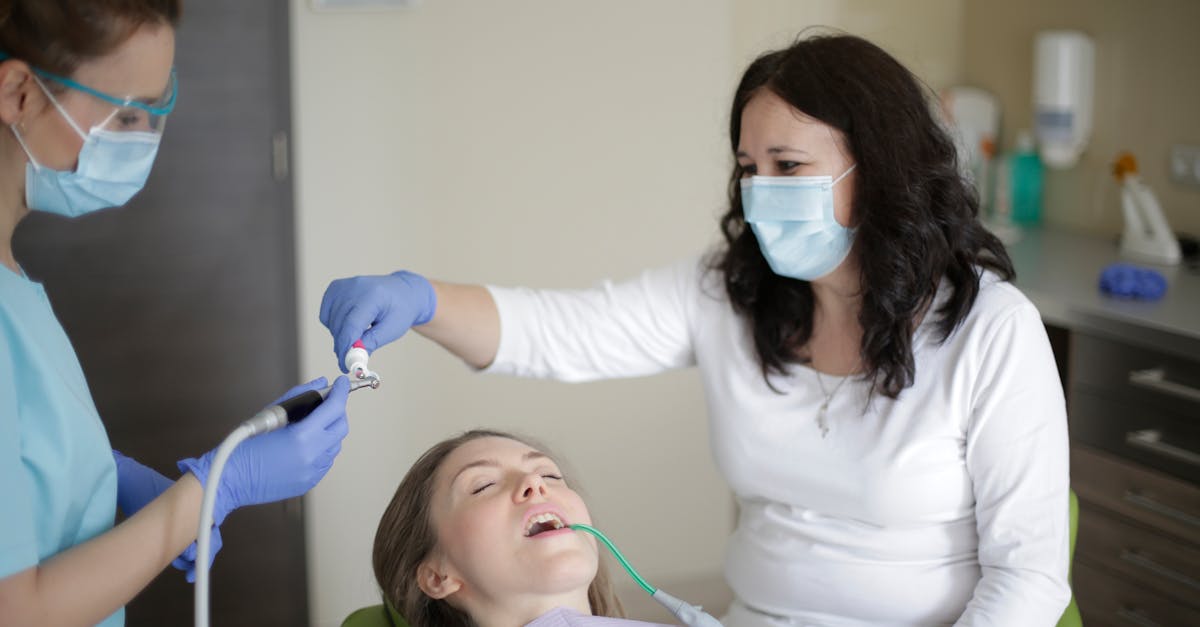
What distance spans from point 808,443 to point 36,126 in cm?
103

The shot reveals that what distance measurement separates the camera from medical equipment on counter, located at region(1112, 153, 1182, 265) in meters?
2.66

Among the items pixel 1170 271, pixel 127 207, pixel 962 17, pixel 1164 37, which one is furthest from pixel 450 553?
pixel 962 17

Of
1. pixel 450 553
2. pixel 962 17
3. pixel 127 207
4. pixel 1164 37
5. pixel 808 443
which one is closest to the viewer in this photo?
pixel 450 553

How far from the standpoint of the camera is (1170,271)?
8.50 feet

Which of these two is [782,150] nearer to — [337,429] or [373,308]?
[373,308]

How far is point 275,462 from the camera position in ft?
4.10

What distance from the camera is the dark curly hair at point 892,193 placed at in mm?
1604

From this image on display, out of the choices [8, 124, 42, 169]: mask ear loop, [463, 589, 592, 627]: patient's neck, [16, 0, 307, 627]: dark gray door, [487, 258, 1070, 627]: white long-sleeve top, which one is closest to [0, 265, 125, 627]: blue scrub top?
[8, 124, 42, 169]: mask ear loop

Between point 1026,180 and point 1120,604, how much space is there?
49.4 inches

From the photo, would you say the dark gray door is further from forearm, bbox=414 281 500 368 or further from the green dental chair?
the green dental chair

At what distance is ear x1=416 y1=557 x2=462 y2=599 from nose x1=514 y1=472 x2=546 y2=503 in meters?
0.13

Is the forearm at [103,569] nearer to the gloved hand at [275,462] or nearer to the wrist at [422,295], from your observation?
the gloved hand at [275,462]

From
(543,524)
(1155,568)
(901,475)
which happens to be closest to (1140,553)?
Answer: (1155,568)

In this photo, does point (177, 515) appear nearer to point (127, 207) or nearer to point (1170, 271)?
point (127, 207)
